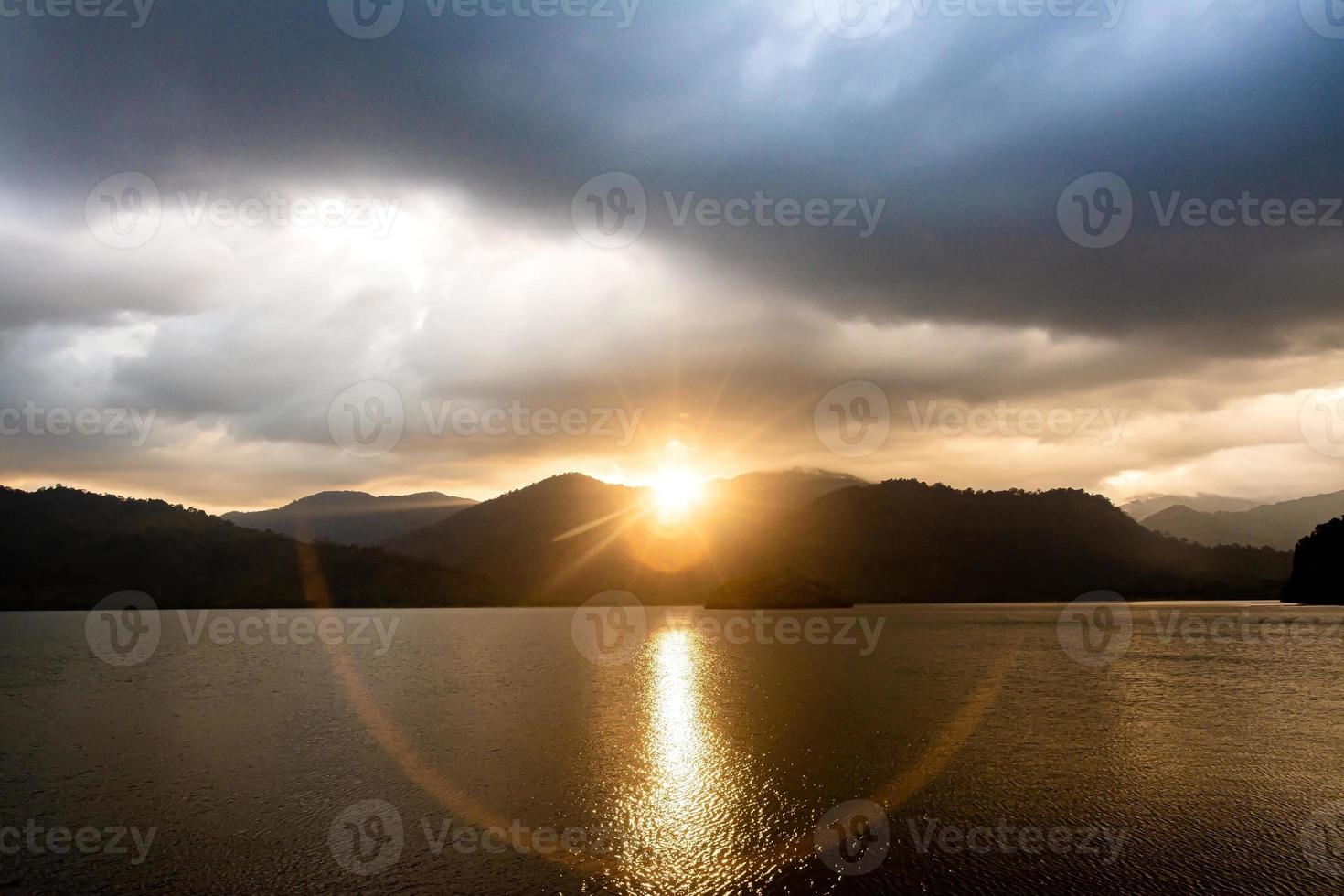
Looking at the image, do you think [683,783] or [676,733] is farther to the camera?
[676,733]

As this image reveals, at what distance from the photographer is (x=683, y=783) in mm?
30234

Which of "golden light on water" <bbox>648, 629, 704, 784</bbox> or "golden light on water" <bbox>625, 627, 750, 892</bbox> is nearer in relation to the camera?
"golden light on water" <bbox>625, 627, 750, 892</bbox>

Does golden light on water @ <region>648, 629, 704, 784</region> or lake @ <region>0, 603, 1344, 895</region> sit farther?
golden light on water @ <region>648, 629, 704, 784</region>

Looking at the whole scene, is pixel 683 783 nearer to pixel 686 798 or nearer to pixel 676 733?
pixel 686 798

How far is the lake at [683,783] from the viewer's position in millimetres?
20797

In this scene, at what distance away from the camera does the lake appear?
20.8m

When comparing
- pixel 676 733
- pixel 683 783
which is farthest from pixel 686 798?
pixel 676 733

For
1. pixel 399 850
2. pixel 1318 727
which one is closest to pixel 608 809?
pixel 399 850

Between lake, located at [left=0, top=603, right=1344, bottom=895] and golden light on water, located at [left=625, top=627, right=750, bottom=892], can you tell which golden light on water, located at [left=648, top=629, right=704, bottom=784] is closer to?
golden light on water, located at [left=625, top=627, right=750, bottom=892]

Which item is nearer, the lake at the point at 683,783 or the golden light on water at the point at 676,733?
the lake at the point at 683,783

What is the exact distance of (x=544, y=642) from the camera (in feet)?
391

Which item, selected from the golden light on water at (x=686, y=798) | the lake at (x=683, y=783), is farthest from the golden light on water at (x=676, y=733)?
the lake at (x=683, y=783)

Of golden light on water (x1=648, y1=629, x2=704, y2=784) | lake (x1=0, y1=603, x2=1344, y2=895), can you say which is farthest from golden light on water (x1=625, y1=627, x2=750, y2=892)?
lake (x1=0, y1=603, x2=1344, y2=895)

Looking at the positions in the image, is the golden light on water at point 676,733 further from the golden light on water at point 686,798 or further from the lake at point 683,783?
the lake at point 683,783
